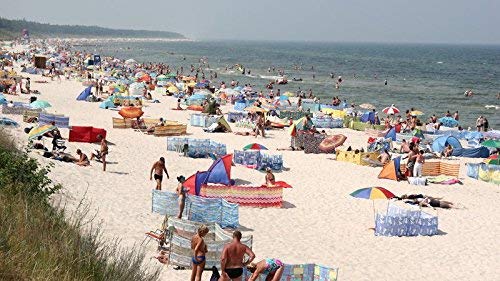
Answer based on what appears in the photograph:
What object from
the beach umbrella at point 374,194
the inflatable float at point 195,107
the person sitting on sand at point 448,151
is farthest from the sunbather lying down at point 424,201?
the inflatable float at point 195,107

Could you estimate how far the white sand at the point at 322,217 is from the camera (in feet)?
34.8

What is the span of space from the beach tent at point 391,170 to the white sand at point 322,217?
1.09ft

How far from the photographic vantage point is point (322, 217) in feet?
43.7

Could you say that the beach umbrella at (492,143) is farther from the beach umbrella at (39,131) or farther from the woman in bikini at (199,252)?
the woman in bikini at (199,252)

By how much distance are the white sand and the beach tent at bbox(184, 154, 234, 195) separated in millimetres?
1006

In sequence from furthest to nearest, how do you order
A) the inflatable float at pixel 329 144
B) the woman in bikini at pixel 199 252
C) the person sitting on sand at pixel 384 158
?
the inflatable float at pixel 329 144
the person sitting on sand at pixel 384 158
the woman in bikini at pixel 199 252

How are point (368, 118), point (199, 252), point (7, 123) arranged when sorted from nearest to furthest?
point (199, 252)
point (7, 123)
point (368, 118)

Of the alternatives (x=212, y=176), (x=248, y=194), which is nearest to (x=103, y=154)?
(x=212, y=176)

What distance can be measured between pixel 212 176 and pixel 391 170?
20.4 ft

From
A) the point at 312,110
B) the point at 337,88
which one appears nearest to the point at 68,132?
the point at 312,110

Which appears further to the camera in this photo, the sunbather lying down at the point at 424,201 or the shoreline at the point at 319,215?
the sunbather lying down at the point at 424,201

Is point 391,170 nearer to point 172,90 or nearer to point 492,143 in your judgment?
point 492,143

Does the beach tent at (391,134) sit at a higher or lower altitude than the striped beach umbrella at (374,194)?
lower

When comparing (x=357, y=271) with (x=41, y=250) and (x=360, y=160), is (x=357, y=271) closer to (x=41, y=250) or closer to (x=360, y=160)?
(x=41, y=250)
